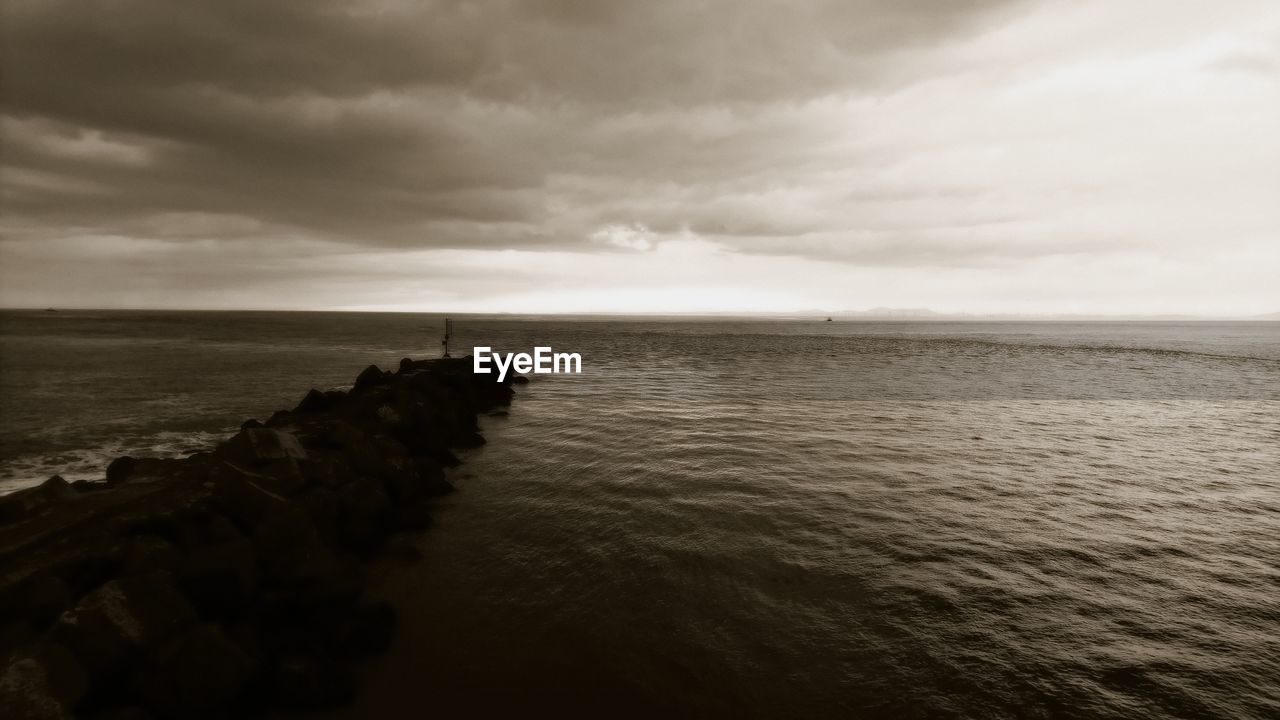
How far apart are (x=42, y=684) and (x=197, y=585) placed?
7.35 ft

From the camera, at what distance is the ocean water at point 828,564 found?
287 inches

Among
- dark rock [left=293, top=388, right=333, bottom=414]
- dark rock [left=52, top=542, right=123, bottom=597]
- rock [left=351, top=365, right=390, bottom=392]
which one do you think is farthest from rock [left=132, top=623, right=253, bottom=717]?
rock [left=351, top=365, right=390, bottom=392]

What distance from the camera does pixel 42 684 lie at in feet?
18.2

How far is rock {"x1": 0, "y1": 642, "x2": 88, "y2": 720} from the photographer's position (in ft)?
17.6

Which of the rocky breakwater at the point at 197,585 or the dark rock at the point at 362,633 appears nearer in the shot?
the rocky breakwater at the point at 197,585

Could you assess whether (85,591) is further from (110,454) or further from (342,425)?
(110,454)

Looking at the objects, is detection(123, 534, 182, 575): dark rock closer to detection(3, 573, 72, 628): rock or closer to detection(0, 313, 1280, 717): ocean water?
detection(3, 573, 72, 628): rock

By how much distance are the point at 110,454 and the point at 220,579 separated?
53.0 ft

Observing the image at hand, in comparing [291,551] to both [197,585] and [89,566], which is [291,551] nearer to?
[197,585]

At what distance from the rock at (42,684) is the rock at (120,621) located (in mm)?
286

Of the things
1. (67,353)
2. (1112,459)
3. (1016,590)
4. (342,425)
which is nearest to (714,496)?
(1016,590)

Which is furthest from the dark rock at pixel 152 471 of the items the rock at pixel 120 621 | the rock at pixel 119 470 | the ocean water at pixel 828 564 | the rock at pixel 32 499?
the ocean water at pixel 828 564

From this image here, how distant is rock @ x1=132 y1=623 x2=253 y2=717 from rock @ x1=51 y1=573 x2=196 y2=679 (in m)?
0.30

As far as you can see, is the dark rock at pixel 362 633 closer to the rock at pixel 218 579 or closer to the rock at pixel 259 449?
the rock at pixel 218 579
